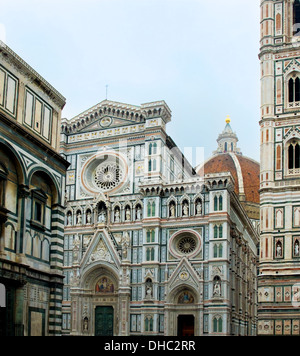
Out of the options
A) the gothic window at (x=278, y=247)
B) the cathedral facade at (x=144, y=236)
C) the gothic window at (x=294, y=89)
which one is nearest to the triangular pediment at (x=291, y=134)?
the gothic window at (x=294, y=89)

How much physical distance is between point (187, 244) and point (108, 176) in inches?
300

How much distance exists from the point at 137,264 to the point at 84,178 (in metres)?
7.51

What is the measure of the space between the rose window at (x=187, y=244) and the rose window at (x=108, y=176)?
243 inches

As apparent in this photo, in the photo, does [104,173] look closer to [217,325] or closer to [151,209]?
[151,209]

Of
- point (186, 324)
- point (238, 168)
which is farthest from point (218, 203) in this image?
point (238, 168)

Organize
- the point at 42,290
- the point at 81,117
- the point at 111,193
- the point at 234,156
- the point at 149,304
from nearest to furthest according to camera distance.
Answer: the point at 42,290 < the point at 149,304 < the point at 111,193 < the point at 81,117 < the point at 234,156

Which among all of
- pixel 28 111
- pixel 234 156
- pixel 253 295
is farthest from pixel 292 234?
pixel 234 156

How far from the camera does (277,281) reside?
32562 mm

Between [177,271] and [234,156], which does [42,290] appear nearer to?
[177,271]

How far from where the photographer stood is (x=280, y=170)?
34.4m

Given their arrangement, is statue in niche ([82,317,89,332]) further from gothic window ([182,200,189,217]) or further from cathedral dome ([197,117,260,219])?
cathedral dome ([197,117,260,219])

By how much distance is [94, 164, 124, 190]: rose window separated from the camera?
40750 millimetres

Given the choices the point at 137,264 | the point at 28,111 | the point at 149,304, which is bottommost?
the point at 149,304

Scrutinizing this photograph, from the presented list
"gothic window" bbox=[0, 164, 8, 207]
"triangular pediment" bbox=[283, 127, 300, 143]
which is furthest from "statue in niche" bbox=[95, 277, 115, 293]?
"gothic window" bbox=[0, 164, 8, 207]
